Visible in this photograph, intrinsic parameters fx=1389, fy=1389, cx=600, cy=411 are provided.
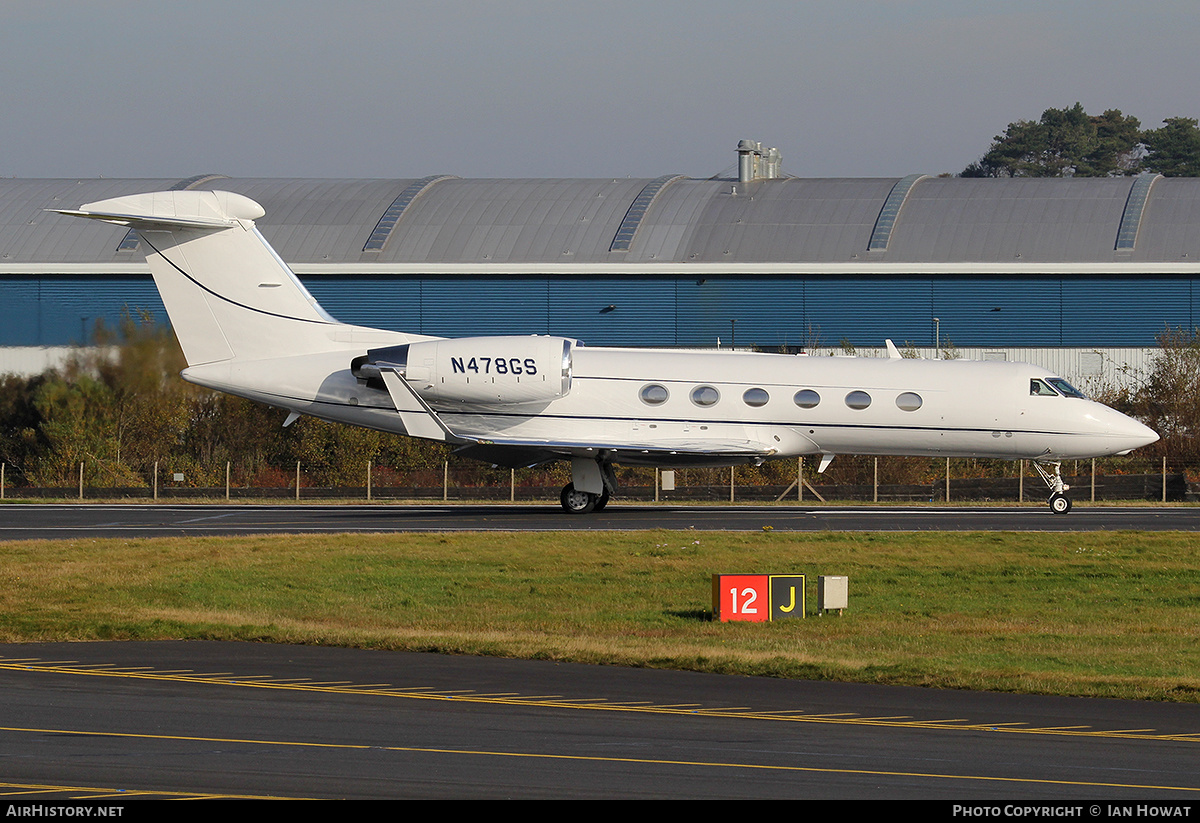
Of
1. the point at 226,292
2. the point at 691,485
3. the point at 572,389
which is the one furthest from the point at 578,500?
the point at 691,485

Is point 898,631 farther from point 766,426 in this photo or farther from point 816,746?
point 766,426

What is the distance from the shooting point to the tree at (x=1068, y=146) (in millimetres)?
123562

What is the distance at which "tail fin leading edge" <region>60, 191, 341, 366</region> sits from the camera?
31.8m

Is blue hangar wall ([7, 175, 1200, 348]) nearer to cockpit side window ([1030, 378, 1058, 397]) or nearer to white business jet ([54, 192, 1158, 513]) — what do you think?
cockpit side window ([1030, 378, 1058, 397])

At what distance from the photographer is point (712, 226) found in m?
60.0

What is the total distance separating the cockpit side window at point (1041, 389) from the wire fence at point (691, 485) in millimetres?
8835

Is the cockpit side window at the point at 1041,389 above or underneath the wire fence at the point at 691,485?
above

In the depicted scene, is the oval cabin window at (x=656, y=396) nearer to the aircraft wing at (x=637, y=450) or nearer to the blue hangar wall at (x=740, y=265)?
the aircraft wing at (x=637, y=450)

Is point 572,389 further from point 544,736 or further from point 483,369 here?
point 544,736

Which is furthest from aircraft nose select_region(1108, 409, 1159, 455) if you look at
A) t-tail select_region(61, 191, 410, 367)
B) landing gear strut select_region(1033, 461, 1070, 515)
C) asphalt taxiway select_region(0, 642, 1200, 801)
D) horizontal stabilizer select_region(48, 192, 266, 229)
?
asphalt taxiway select_region(0, 642, 1200, 801)

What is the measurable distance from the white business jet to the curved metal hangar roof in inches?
1060

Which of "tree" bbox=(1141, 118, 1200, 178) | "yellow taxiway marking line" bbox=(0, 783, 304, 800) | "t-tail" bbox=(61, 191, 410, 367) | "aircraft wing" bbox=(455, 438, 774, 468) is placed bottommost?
"yellow taxiway marking line" bbox=(0, 783, 304, 800)

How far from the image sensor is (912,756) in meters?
9.30

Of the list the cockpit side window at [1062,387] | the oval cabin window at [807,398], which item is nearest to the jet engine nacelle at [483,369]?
the oval cabin window at [807,398]
